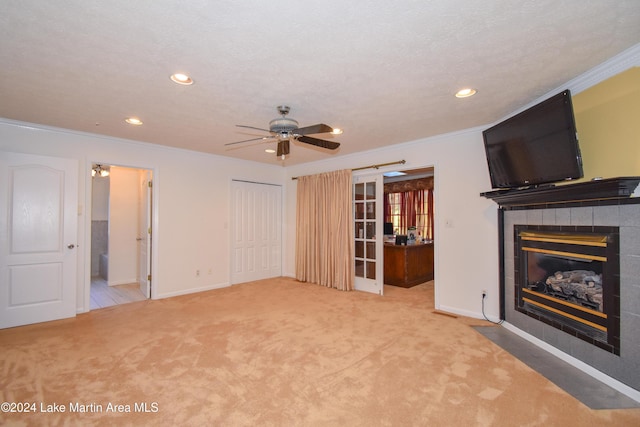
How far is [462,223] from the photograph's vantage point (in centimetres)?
388

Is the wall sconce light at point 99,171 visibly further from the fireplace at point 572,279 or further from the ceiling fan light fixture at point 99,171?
the fireplace at point 572,279

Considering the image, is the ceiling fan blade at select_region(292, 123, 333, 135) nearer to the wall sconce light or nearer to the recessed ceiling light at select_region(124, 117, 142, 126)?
the recessed ceiling light at select_region(124, 117, 142, 126)

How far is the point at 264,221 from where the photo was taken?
20.0 ft

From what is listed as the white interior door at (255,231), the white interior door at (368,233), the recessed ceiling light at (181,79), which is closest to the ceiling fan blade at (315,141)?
the recessed ceiling light at (181,79)

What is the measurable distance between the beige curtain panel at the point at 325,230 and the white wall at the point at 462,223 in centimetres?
146

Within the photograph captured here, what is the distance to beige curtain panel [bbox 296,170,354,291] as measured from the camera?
5133 mm

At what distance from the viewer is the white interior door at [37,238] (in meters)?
3.38

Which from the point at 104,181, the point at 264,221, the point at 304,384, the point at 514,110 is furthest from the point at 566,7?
the point at 104,181

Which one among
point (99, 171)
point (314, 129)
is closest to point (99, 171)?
point (99, 171)

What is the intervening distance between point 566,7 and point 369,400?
274 cm

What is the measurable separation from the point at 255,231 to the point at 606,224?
16.9ft

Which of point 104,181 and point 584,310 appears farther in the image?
point 104,181

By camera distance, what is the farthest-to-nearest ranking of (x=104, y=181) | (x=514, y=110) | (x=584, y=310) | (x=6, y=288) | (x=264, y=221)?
(x=104, y=181) < (x=264, y=221) < (x=6, y=288) < (x=514, y=110) < (x=584, y=310)

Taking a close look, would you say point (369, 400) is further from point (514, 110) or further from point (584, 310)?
point (514, 110)
